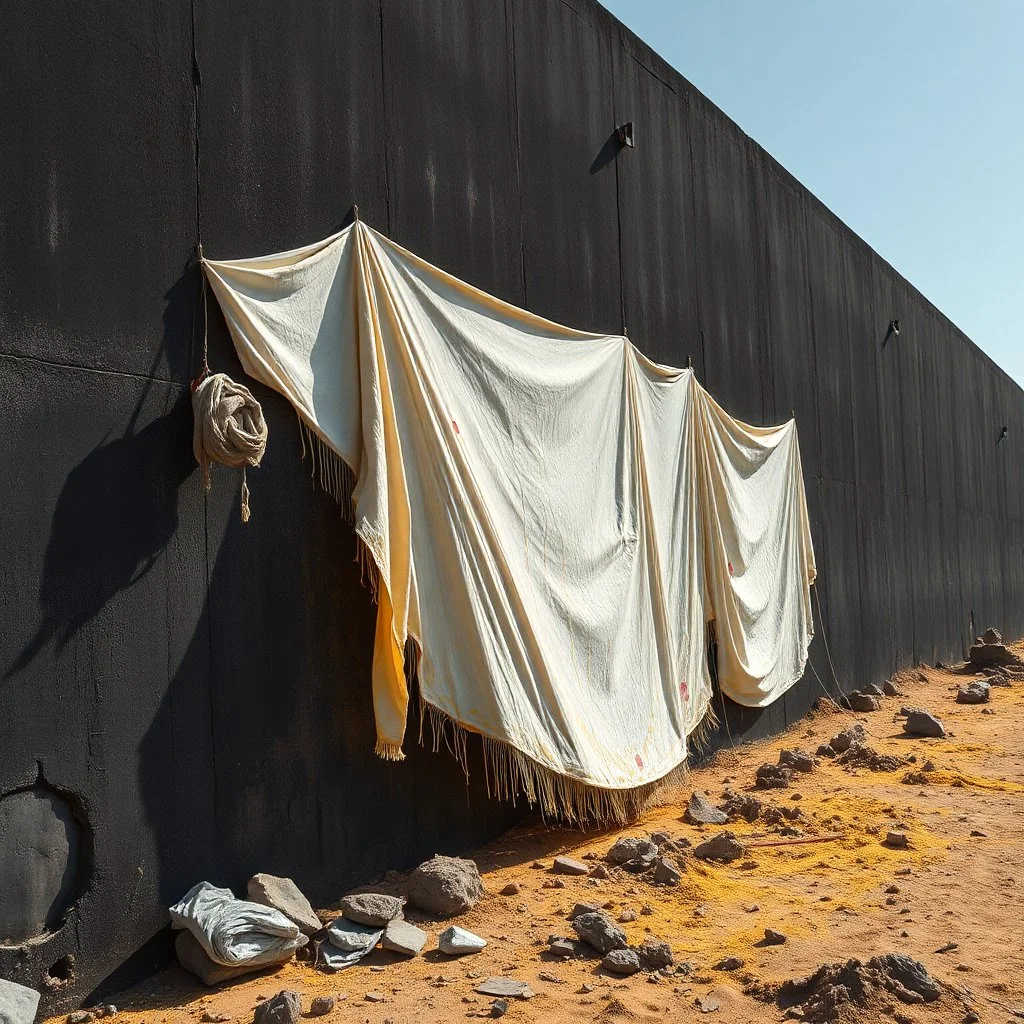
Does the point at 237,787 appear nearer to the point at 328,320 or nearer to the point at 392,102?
the point at 328,320

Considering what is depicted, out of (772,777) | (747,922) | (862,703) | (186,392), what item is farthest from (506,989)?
(862,703)

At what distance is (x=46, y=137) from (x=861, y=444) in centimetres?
823

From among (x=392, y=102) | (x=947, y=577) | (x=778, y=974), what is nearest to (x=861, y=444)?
(x=947, y=577)

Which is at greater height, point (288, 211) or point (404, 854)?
point (288, 211)

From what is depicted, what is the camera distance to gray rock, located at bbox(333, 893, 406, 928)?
3400 millimetres

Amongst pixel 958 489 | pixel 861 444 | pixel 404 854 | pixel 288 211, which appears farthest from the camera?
pixel 958 489

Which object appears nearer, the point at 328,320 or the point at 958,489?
the point at 328,320

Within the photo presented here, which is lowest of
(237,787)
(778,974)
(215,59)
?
(778,974)

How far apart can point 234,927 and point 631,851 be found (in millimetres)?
1724

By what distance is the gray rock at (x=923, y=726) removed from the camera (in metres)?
7.37

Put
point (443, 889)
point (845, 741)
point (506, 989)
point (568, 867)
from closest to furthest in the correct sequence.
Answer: point (506, 989) → point (443, 889) → point (568, 867) → point (845, 741)

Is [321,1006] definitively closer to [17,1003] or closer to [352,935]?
[352,935]

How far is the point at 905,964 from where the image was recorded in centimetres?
296

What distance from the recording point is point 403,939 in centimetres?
332
